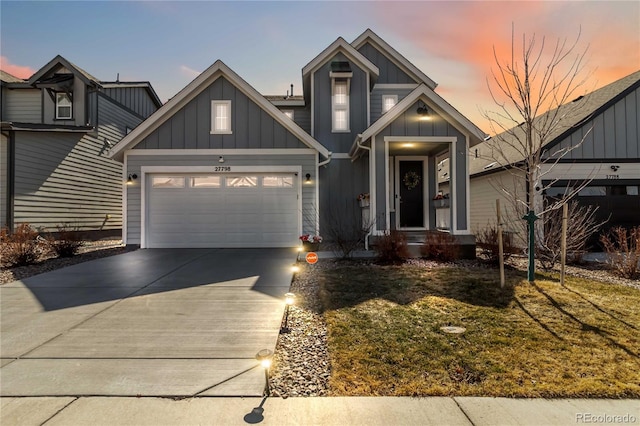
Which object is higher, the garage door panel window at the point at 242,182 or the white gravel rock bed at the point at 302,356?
the garage door panel window at the point at 242,182

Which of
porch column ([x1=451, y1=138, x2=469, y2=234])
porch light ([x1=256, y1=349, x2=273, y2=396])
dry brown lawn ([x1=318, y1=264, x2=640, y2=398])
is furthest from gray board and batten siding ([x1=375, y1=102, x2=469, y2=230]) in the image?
porch light ([x1=256, y1=349, x2=273, y2=396])

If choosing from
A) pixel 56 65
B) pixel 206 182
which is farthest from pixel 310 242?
pixel 56 65

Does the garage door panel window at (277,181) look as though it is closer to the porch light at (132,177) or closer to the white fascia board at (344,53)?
the porch light at (132,177)

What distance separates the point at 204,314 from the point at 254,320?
795 millimetres

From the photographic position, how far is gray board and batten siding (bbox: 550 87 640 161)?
431 inches

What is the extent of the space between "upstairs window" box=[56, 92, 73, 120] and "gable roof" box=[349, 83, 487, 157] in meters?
13.5

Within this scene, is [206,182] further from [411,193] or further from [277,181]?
[411,193]

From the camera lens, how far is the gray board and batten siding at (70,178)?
40.3 feet

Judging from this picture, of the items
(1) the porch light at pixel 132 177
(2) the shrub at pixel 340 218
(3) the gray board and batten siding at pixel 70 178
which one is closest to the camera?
(2) the shrub at pixel 340 218

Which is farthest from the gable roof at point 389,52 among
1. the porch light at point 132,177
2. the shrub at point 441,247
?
the porch light at point 132,177

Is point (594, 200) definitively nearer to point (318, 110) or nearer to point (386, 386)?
point (318, 110)

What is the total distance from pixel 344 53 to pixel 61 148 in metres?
12.1

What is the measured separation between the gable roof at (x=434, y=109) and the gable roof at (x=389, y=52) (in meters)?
5.09

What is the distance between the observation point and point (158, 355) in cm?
338
